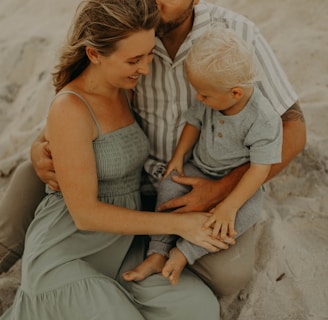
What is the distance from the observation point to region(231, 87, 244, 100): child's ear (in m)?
1.74

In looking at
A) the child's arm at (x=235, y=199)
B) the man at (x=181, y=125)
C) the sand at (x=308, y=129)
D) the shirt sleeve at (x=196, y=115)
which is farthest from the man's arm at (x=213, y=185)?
the sand at (x=308, y=129)

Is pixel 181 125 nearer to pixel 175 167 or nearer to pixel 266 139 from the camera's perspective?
pixel 175 167

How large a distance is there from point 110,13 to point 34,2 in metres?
2.46

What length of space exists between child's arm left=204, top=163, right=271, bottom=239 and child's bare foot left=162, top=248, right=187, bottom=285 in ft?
0.50

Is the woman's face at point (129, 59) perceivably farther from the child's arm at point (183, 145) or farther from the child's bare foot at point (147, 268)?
the child's bare foot at point (147, 268)

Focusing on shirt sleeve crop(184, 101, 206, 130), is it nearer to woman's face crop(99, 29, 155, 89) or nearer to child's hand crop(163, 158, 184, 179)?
child's hand crop(163, 158, 184, 179)

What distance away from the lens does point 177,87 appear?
2066 mm

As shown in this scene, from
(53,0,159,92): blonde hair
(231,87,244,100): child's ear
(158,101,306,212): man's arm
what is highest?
(53,0,159,92): blonde hair

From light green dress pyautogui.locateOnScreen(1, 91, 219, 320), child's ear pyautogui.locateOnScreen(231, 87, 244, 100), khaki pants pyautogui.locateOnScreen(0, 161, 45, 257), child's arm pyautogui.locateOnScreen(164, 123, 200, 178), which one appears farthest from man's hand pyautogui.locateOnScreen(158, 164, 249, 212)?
khaki pants pyautogui.locateOnScreen(0, 161, 45, 257)

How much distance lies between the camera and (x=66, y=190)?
5.98 feet

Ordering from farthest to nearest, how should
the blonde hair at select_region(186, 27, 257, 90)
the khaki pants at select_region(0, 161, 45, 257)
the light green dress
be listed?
the khaki pants at select_region(0, 161, 45, 257)
the light green dress
the blonde hair at select_region(186, 27, 257, 90)

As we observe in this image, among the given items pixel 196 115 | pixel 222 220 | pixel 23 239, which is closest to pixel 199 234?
pixel 222 220

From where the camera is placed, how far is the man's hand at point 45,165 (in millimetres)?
2006

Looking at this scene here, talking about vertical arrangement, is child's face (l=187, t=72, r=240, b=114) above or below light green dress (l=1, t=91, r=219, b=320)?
above
